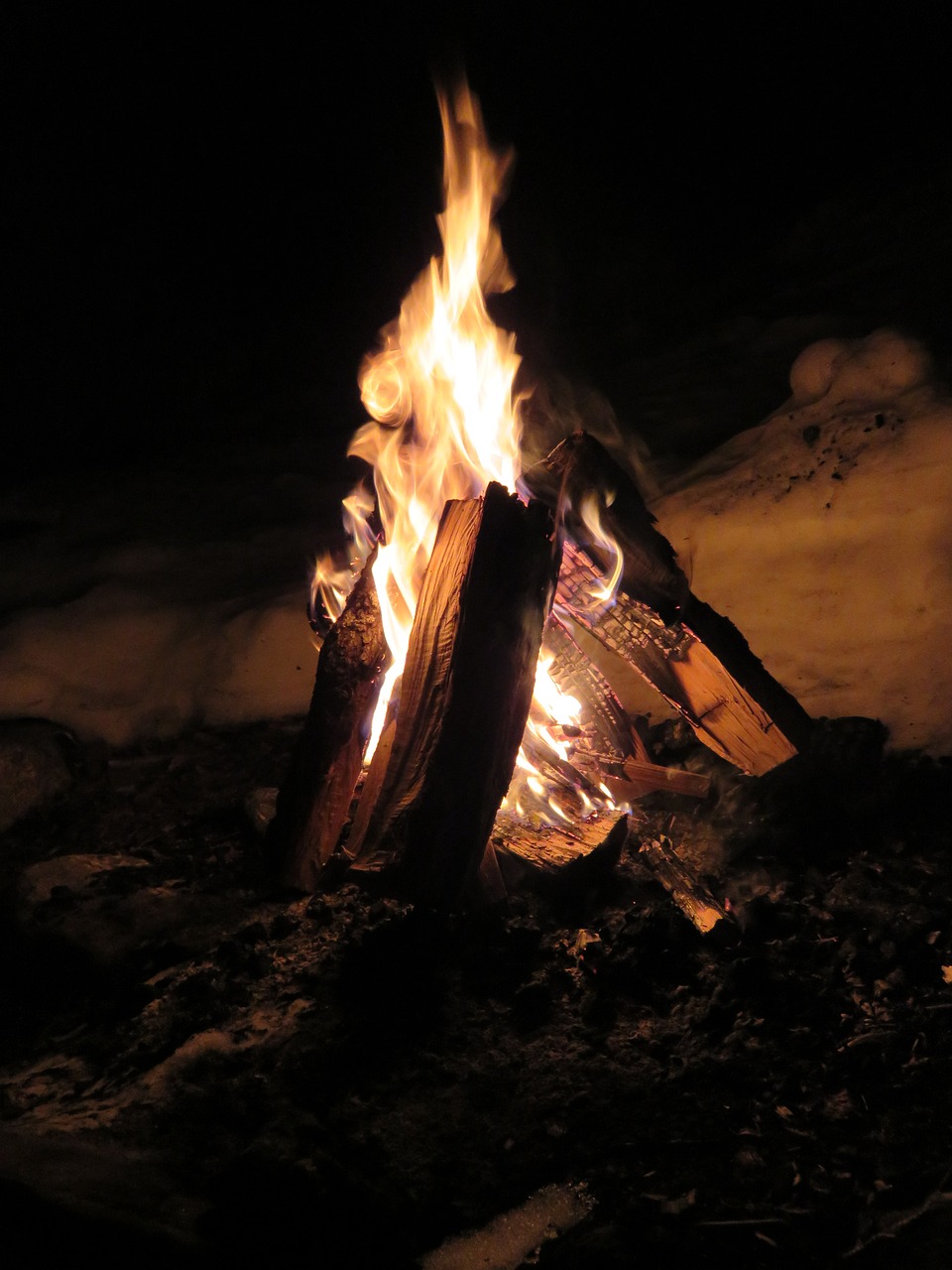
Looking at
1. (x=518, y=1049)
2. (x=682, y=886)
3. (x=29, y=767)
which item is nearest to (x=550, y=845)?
(x=682, y=886)

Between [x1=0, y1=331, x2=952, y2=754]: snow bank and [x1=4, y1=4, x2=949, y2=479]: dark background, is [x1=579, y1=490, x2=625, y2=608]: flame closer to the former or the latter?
[x1=0, y1=331, x2=952, y2=754]: snow bank

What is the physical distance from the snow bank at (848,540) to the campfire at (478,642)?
0.67 metres

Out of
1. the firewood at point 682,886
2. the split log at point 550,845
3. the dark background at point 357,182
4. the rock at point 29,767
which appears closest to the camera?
the firewood at point 682,886

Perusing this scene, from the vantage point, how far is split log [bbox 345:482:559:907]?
2.79 metres

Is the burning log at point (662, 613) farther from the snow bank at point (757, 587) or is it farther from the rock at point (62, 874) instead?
the rock at point (62, 874)

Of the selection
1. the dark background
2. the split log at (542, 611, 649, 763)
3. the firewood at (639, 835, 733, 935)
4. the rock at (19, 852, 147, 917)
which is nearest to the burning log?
the split log at (542, 611, 649, 763)

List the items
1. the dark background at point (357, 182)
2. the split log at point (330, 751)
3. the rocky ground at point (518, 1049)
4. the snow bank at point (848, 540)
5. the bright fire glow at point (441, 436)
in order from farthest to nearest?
the dark background at point (357, 182) < the snow bank at point (848, 540) < the bright fire glow at point (441, 436) < the split log at point (330, 751) < the rocky ground at point (518, 1049)

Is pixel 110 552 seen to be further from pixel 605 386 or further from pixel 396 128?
pixel 396 128

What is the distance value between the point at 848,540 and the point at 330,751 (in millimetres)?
2810

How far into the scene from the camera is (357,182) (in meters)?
12.2

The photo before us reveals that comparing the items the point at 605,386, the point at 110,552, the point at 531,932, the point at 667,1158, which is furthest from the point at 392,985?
the point at 605,386

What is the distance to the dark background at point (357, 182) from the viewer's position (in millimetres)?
10055

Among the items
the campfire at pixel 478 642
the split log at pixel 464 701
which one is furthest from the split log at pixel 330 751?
the split log at pixel 464 701

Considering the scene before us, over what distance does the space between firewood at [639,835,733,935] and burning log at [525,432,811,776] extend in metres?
0.62
